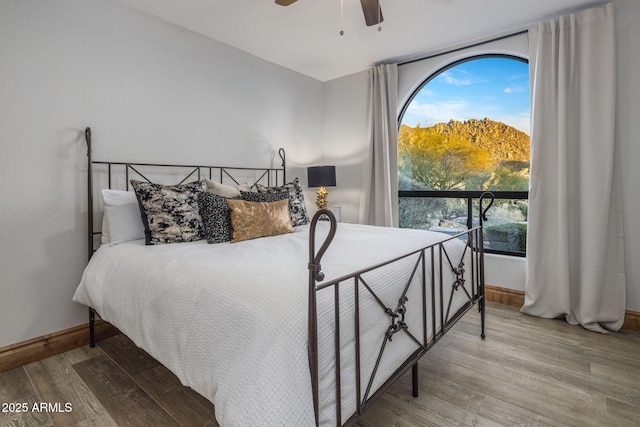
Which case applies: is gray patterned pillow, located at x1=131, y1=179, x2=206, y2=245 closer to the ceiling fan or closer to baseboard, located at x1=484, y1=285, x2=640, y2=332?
the ceiling fan

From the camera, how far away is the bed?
97cm

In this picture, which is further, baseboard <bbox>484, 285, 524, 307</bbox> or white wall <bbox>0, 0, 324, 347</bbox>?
baseboard <bbox>484, 285, 524, 307</bbox>

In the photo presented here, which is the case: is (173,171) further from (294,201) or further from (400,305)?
(400,305)

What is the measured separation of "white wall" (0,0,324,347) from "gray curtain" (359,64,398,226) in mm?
1760

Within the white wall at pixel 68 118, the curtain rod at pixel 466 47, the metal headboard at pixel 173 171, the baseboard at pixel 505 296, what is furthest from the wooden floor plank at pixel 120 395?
the curtain rod at pixel 466 47

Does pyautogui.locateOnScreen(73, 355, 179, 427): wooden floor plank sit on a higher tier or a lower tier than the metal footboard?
lower

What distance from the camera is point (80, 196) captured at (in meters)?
2.27

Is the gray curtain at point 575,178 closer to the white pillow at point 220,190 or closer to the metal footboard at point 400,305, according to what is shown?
the metal footboard at point 400,305

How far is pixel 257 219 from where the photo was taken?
2.28m

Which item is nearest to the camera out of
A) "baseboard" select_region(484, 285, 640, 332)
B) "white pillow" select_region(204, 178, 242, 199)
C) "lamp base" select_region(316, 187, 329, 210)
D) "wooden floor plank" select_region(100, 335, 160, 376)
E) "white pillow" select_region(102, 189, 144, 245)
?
"wooden floor plank" select_region(100, 335, 160, 376)

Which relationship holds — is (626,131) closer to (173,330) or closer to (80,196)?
(173,330)

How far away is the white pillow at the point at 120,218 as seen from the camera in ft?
6.95

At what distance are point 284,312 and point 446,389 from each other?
127cm

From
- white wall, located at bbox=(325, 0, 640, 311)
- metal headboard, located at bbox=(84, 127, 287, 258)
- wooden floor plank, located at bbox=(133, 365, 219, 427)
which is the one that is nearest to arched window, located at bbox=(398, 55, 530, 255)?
white wall, located at bbox=(325, 0, 640, 311)
